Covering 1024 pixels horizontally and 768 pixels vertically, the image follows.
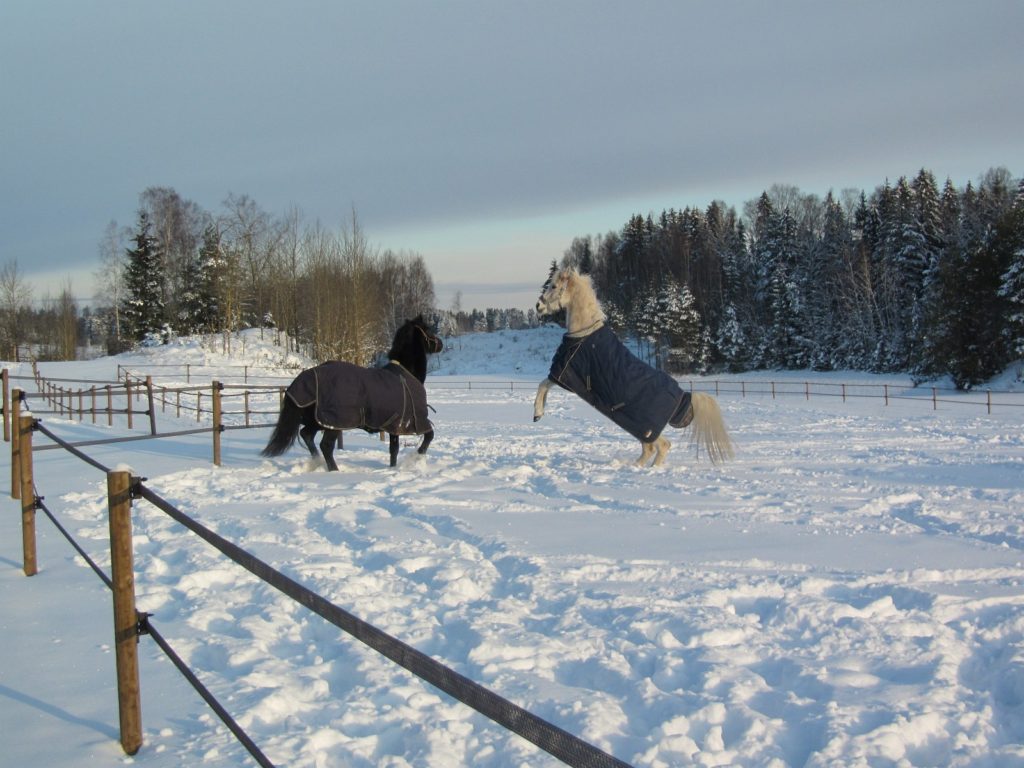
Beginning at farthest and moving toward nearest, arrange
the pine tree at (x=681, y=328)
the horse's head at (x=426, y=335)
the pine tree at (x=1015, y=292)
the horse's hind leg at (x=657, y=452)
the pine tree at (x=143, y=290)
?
the pine tree at (x=681, y=328) → the pine tree at (x=143, y=290) → the pine tree at (x=1015, y=292) → the horse's head at (x=426, y=335) → the horse's hind leg at (x=657, y=452)

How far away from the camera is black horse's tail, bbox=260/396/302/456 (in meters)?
8.85

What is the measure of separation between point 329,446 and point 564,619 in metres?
5.44

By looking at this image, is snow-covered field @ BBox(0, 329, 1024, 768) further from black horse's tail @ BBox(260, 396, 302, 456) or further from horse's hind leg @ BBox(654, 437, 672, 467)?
black horse's tail @ BBox(260, 396, 302, 456)

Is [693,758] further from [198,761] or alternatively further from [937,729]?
[198,761]

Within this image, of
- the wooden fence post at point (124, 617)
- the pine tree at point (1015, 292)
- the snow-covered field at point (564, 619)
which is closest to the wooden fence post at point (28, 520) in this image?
the snow-covered field at point (564, 619)

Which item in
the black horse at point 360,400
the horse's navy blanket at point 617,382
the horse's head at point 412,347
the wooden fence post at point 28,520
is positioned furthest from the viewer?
the horse's head at point 412,347

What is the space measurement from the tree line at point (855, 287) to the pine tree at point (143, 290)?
3286 cm

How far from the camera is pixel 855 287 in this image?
48.6 meters

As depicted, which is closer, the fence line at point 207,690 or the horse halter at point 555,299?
the fence line at point 207,690

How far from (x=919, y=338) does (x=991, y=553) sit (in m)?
39.2

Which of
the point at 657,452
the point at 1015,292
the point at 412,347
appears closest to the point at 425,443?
the point at 412,347

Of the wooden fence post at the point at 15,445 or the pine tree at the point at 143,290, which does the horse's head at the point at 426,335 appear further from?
the pine tree at the point at 143,290

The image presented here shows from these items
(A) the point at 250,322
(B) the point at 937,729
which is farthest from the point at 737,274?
(B) the point at 937,729

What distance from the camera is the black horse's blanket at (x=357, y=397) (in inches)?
332
